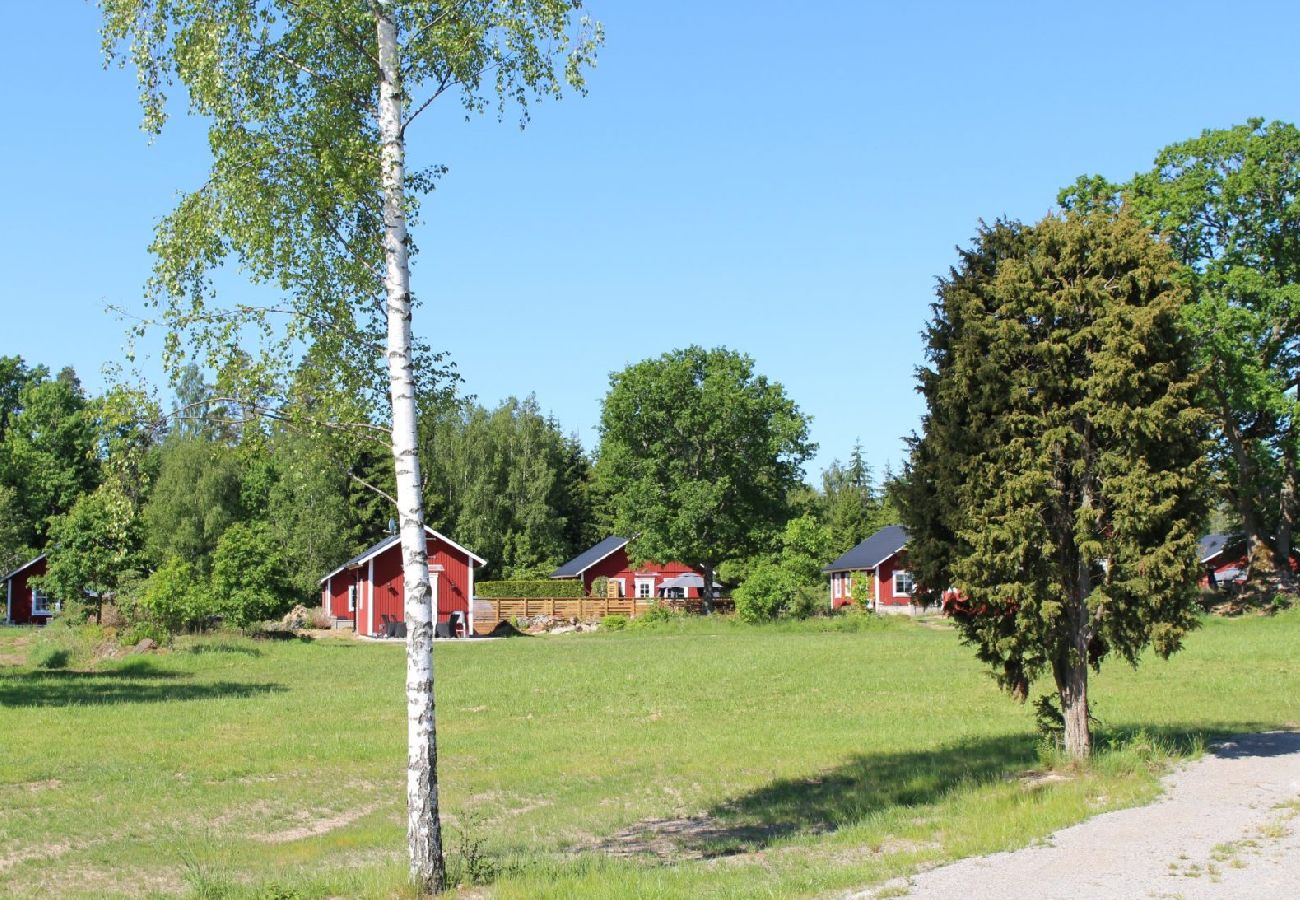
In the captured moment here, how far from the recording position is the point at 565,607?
6250cm

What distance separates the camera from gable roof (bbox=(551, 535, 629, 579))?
72312mm

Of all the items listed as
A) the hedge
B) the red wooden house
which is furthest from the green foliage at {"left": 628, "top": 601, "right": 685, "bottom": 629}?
the red wooden house

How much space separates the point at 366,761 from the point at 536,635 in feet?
132

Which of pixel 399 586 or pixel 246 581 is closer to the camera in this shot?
pixel 246 581

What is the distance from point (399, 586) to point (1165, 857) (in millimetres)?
49528

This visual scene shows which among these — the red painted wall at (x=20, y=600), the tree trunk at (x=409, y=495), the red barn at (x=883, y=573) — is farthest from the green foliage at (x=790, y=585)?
the tree trunk at (x=409, y=495)

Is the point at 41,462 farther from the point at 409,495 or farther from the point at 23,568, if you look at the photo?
the point at 409,495

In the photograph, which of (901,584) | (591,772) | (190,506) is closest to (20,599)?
(190,506)

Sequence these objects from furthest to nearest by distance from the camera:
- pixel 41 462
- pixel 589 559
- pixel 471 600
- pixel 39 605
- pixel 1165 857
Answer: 1. pixel 41 462
2. pixel 589 559
3. pixel 39 605
4. pixel 471 600
5. pixel 1165 857

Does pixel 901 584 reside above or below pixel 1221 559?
below

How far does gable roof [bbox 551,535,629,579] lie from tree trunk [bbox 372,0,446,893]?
198 ft

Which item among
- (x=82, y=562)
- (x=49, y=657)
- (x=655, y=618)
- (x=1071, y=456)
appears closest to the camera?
(x=1071, y=456)

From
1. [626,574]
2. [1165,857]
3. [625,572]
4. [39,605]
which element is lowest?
[1165,857]

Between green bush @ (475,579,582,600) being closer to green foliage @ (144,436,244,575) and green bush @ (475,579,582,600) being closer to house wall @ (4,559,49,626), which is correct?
green foliage @ (144,436,244,575)
